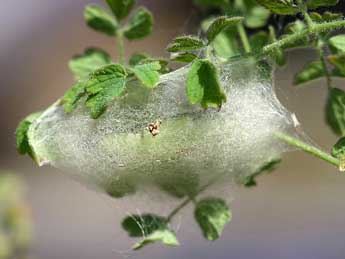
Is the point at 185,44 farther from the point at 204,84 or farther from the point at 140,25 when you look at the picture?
the point at 140,25

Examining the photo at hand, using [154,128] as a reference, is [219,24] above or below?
above

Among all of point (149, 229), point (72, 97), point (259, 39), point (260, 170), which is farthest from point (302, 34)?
point (149, 229)

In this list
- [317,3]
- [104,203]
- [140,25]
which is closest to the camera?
[317,3]

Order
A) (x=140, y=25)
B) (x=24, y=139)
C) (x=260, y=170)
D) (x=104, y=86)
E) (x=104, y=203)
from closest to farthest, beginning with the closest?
1. (x=104, y=86)
2. (x=24, y=139)
3. (x=260, y=170)
4. (x=140, y=25)
5. (x=104, y=203)

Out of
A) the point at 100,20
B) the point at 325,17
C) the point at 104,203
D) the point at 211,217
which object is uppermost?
the point at 100,20

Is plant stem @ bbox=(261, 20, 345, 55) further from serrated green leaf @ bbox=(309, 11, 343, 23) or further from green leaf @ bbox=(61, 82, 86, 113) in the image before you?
green leaf @ bbox=(61, 82, 86, 113)

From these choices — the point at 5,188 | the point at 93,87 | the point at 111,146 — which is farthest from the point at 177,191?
the point at 5,188

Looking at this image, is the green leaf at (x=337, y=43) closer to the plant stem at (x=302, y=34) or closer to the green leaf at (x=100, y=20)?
the plant stem at (x=302, y=34)

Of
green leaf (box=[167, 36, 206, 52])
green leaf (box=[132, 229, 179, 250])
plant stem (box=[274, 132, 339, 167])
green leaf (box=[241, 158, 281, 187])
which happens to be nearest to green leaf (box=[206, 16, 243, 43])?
green leaf (box=[167, 36, 206, 52])
